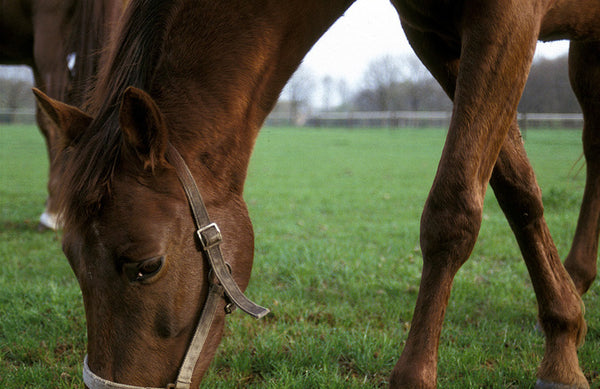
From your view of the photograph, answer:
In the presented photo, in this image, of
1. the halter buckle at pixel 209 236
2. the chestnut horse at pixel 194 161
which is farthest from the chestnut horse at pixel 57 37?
the halter buckle at pixel 209 236

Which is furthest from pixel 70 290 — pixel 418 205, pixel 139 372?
pixel 418 205

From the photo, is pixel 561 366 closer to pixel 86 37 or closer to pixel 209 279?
pixel 209 279

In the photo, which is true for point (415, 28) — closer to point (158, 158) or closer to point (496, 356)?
point (158, 158)

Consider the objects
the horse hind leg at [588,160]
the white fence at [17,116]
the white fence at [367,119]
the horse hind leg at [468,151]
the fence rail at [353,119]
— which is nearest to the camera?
the horse hind leg at [468,151]

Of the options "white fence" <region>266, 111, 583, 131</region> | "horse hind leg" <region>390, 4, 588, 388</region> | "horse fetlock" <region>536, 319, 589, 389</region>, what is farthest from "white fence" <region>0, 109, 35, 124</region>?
"horse fetlock" <region>536, 319, 589, 389</region>

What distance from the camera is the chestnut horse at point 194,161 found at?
4.83ft

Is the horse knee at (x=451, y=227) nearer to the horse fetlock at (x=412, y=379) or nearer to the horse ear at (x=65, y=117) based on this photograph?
the horse fetlock at (x=412, y=379)

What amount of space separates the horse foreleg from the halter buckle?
1.43m

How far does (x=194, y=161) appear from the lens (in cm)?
159

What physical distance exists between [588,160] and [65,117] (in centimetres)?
312

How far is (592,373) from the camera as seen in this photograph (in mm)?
2320

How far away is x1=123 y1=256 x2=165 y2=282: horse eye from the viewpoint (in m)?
1.45

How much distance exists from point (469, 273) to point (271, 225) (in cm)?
281

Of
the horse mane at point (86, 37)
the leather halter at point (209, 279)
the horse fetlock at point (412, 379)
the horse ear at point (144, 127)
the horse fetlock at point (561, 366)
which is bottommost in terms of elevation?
the horse fetlock at point (561, 366)
